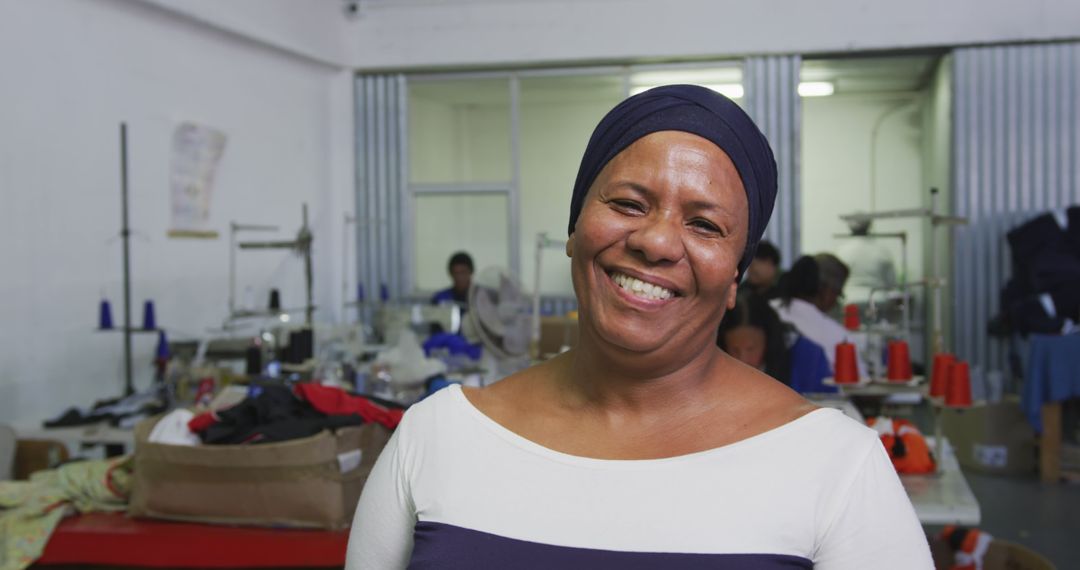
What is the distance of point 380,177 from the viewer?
290 inches

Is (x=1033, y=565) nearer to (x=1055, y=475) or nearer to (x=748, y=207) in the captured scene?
(x=748, y=207)

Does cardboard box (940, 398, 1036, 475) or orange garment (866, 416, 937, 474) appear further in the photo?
cardboard box (940, 398, 1036, 475)

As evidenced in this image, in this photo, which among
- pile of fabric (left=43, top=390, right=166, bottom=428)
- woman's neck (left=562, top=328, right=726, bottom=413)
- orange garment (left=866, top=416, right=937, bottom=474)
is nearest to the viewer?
woman's neck (left=562, top=328, right=726, bottom=413)

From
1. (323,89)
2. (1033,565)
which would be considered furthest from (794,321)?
(323,89)

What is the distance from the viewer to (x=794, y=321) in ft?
12.7

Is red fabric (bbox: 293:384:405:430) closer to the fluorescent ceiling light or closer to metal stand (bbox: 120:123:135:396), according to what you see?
metal stand (bbox: 120:123:135:396)

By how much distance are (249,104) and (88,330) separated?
2.09 metres

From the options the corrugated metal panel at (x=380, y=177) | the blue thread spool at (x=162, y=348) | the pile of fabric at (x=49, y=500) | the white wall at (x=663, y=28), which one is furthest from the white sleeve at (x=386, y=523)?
the corrugated metal panel at (x=380, y=177)

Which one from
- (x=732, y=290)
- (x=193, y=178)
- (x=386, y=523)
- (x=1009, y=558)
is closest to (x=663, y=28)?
(x=193, y=178)

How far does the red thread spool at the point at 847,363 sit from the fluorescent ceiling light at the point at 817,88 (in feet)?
16.9

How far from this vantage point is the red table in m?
2.45

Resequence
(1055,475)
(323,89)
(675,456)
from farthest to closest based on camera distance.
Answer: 1. (323,89)
2. (1055,475)
3. (675,456)

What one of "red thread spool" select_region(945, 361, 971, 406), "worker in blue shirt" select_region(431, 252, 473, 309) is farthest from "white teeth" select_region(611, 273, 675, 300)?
"worker in blue shirt" select_region(431, 252, 473, 309)

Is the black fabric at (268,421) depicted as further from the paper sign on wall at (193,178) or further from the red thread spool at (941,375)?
the paper sign on wall at (193,178)
